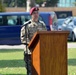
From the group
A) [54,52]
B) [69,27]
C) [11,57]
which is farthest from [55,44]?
[69,27]

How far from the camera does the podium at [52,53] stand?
5871 millimetres

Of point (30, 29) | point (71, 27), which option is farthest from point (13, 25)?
point (30, 29)

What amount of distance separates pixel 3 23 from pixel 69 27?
6112 mm

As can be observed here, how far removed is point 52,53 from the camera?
5.92m

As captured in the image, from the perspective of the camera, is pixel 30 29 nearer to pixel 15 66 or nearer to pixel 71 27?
pixel 15 66

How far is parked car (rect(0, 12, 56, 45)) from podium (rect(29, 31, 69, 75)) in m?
15.0

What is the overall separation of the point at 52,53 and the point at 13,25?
15498 millimetres

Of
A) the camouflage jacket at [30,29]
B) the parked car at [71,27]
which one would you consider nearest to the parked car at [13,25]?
the parked car at [71,27]

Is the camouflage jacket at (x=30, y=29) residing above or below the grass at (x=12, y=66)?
above

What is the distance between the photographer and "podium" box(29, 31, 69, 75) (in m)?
5.87

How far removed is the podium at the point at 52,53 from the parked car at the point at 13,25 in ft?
49.1

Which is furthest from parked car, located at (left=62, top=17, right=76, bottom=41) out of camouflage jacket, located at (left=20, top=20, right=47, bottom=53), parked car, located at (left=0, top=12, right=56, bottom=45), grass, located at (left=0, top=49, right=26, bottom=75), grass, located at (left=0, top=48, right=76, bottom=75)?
camouflage jacket, located at (left=20, top=20, right=47, bottom=53)

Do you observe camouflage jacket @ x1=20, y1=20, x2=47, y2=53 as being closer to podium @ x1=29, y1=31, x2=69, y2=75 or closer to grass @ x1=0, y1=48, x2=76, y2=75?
podium @ x1=29, y1=31, x2=69, y2=75

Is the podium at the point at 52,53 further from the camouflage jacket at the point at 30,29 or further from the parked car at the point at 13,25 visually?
the parked car at the point at 13,25
